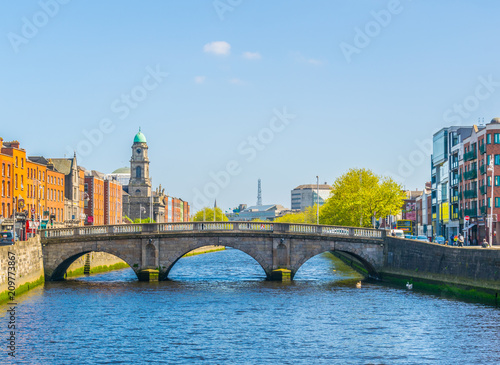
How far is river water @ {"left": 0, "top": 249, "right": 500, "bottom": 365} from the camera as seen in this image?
38844 mm

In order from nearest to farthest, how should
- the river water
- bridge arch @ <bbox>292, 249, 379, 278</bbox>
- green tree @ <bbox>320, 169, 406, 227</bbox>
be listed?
the river water
bridge arch @ <bbox>292, 249, 379, 278</bbox>
green tree @ <bbox>320, 169, 406, 227</bbox>

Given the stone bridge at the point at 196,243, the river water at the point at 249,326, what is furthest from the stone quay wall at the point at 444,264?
the stone bridge at the point at 196,243

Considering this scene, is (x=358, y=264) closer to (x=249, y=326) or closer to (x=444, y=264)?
(x=444, y=264)

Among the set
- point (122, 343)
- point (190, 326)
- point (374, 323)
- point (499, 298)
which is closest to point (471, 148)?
point (499, 298)

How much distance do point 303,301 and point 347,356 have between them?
21.1m

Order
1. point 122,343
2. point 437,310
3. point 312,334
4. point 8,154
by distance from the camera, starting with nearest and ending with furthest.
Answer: point 122,343 → point 312,334 → point 437,310 → point 8,154

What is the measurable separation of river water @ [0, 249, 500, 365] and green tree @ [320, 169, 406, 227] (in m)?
40.4

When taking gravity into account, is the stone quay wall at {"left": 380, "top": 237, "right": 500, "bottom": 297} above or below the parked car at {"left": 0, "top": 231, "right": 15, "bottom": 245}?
below

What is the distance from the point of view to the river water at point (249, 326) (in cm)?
3884

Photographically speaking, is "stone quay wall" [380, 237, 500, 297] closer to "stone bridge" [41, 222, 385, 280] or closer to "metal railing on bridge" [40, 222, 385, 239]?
"stone bridge" [41, 222, 385, 280]

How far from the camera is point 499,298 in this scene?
53.9 metres

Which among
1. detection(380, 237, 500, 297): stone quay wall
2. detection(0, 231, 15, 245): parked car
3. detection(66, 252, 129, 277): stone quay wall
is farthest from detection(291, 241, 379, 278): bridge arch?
detection(0, 231, 15, 245): parked car

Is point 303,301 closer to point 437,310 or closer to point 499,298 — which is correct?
point 437,310

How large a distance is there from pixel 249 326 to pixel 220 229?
28.3m
